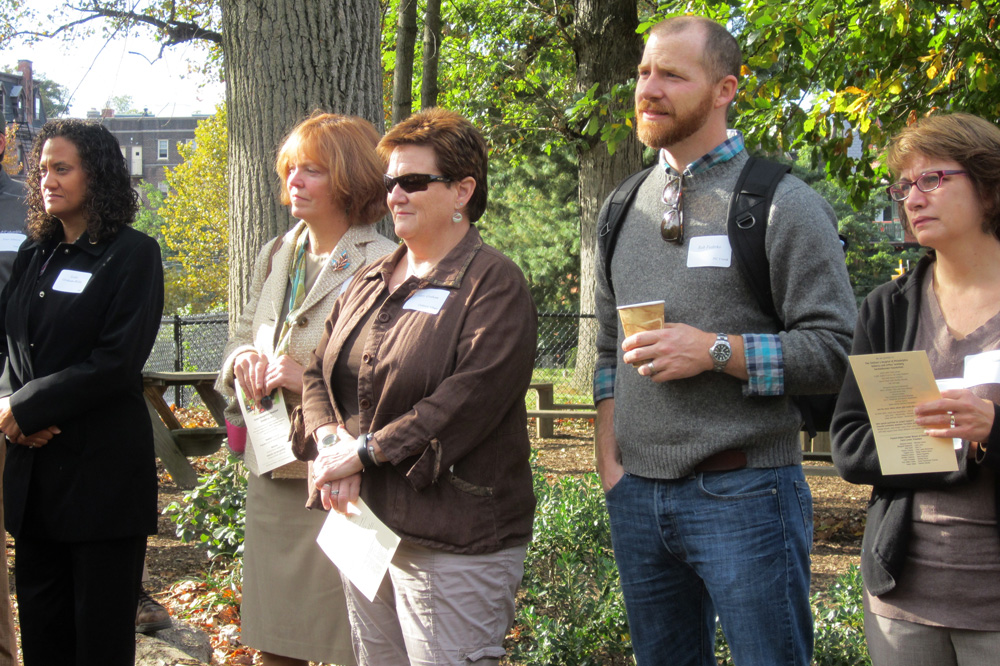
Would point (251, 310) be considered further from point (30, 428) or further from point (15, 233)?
point (15, 233)

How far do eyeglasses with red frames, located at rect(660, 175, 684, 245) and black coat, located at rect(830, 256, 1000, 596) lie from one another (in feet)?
1.61

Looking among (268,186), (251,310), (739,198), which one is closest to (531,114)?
(268,186)

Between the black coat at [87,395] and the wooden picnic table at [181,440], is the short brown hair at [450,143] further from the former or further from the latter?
the wooden picnic table at [181,440]

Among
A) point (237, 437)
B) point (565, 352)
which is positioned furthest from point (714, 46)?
point (565, 352)

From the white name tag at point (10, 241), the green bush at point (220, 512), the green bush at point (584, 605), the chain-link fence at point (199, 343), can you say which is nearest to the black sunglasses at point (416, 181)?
the green bush at point (584, 605)

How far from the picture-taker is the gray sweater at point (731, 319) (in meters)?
2.18

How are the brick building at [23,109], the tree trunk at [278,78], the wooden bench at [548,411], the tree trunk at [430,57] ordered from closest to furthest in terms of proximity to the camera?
the tree trunk at [278,78]
the brick building at [23,109]
the tree trunk at [430,57]
the wooden bench at [548,411]

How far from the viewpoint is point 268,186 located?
4.25 meters

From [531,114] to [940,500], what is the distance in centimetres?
1400

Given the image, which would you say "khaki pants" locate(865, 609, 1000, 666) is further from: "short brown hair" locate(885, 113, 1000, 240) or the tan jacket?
the tan jacket

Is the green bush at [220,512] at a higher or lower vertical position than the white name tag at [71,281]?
lower

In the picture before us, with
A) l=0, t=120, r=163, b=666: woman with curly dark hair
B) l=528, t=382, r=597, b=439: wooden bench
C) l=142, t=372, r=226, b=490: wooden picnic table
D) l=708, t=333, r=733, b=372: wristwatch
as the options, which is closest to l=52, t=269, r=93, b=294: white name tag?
l=0, t=120, r=163, b=666: woman with curly dark hair

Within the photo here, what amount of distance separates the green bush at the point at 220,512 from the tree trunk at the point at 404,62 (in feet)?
11.0

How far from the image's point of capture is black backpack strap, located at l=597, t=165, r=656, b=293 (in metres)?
2.55
